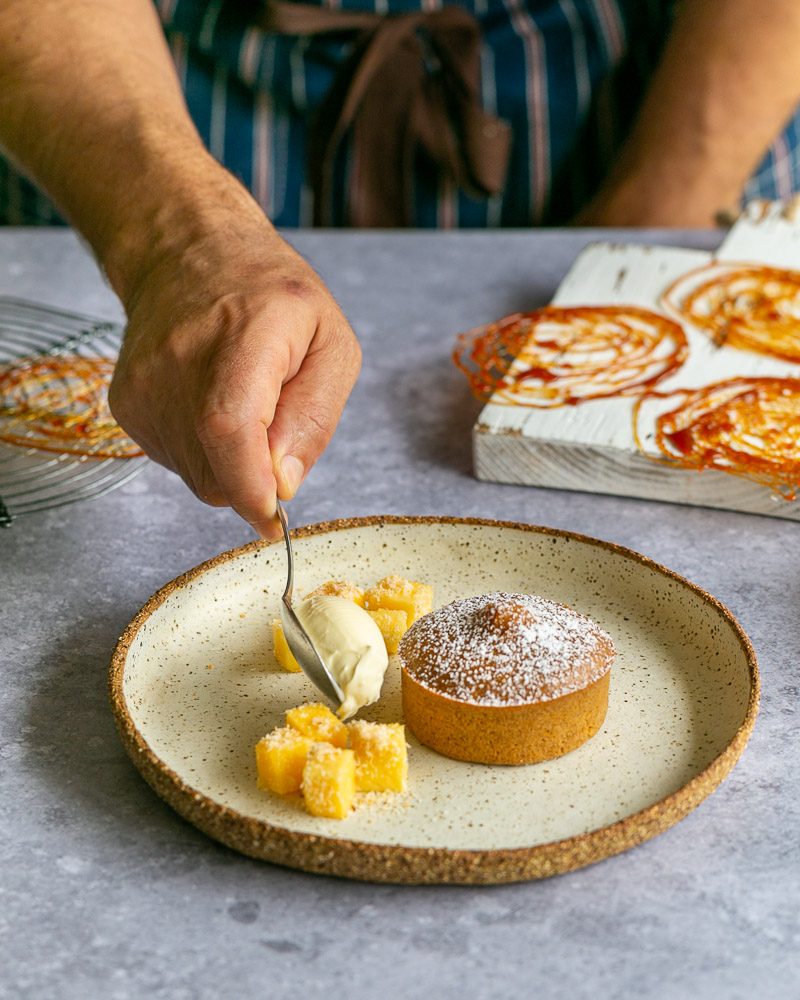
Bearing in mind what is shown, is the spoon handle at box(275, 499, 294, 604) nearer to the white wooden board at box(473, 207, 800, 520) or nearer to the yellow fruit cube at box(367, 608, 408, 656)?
the yellow fruit cube at box(367, 608, 408, 656)

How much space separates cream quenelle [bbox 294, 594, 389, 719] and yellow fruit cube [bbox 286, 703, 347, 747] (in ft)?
0.09

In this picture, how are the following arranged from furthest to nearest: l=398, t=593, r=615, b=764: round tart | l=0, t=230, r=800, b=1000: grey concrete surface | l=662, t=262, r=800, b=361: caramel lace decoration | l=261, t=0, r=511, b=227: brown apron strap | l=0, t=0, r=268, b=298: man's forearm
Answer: l=261, t=0, r=511, b=227: brown apron strap, l=662, t=262, r=800, b=361: caramel lace decoration, l=0, t=0, r=268, b=298: man's forearm, l=398, t=593, r=615, b=764: round tart, l=0, t=230, r=800, b=1000: grey concrete surface

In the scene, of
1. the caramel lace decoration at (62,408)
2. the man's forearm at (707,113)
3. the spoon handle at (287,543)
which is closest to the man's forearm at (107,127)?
the caramel lace decoration at (62,408)

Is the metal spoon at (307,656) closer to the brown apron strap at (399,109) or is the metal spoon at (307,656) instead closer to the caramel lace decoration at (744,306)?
the caramel lace decoration at (744,306)

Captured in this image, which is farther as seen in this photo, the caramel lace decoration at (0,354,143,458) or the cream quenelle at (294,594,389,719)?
the caramel lace decoration at (0,354,143,458)

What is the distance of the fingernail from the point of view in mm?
950

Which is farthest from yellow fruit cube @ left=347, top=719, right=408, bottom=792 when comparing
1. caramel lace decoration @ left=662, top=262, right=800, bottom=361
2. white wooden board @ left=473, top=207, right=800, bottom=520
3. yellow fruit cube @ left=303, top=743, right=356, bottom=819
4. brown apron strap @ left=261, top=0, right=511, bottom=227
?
brown apron strap @ left=261, top=0, right=511, bottom=227

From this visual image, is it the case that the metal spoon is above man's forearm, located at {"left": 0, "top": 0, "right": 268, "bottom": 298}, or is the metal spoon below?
below

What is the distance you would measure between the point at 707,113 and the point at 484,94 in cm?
33

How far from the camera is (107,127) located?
1.24m

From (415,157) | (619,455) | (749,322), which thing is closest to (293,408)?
(619,455)

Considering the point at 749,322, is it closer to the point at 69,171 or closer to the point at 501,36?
the point at 501,36

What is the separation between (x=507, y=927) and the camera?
71 cm

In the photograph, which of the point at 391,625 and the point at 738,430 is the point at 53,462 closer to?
the point at 391,625
